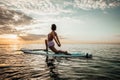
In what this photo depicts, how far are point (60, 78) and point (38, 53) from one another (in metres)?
14.9

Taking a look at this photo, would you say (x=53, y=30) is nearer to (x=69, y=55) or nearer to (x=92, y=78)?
(x=69, y=55)

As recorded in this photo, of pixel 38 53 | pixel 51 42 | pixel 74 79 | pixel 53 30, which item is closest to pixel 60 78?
pixel 74 79

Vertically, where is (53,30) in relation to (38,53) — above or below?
above

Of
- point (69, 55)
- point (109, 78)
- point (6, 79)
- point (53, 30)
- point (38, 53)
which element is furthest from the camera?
point (38, 53)

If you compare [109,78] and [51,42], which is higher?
[51,42]

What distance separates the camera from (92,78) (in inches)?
389

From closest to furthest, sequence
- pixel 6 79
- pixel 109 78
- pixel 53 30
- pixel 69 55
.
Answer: pixel 6 79 < pixel 109 78 < pixel 53 30 < pixel 69 55

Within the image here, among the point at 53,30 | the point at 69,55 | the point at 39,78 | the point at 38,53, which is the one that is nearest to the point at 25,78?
the point at 39,78

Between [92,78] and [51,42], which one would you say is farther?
[51,42]

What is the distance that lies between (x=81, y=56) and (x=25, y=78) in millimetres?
11663

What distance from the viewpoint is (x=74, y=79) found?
380 inches

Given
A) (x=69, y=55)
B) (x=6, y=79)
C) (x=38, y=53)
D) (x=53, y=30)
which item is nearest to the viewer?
(x=6, y=79)

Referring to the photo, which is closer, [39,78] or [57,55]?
[39,78]

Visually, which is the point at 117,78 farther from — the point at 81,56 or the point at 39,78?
the point at 81,56
